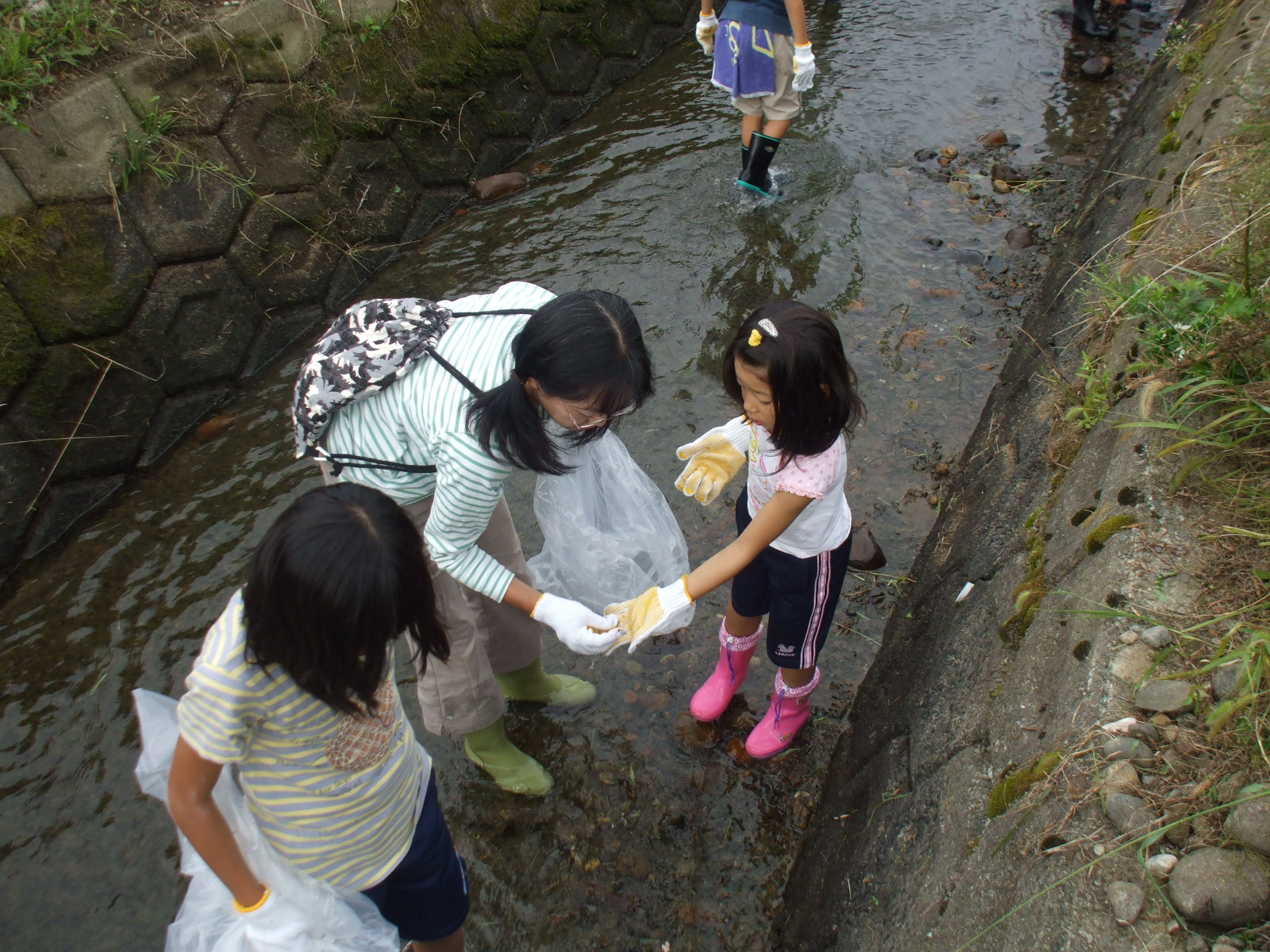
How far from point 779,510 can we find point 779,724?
991 mm

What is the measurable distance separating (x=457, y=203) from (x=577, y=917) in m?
4.56

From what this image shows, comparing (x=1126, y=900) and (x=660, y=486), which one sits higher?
(x=1126, y=900)

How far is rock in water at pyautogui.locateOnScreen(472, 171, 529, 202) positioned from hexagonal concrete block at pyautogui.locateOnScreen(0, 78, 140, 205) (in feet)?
6.83

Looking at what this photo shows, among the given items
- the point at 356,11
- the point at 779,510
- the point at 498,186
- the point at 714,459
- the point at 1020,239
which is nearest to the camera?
the point at 779,510

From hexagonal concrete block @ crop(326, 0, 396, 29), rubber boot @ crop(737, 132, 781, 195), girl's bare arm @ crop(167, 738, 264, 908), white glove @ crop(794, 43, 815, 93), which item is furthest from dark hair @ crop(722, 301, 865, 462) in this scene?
hexagonal concrete block @ crop(326, 0, 396, 29)

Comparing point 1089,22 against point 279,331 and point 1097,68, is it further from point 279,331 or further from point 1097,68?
point 279,331

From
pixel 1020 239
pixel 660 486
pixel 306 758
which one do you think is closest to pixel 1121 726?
pixel 306 758

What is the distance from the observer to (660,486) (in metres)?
3.55

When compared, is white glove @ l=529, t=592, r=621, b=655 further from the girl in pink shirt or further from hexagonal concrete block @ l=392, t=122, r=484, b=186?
hexagonal concrete block @ l=392, t=122, r=484, b=186

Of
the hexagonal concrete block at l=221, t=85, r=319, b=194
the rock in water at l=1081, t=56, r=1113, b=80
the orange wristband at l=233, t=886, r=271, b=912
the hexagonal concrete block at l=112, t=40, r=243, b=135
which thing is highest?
the hexagonal concrete block at l=112, t=40, r=243, b=135

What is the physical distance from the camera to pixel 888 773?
6.89 ft

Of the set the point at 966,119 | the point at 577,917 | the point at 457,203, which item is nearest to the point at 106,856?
the point at 577,917

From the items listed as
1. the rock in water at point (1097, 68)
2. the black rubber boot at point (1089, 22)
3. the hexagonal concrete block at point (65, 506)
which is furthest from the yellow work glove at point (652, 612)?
the black rubber boot at point (1089, 22)

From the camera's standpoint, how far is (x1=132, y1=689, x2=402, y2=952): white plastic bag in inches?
56.0
